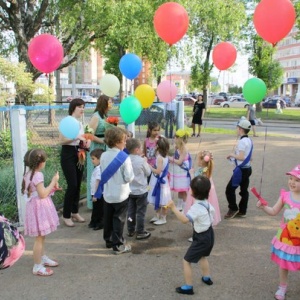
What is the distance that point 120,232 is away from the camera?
4188 mm

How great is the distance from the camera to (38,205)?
370 centimetres

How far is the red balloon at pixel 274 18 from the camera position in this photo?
4.53 m

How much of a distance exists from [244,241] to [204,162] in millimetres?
1104

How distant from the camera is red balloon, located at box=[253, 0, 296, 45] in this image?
4527 mm

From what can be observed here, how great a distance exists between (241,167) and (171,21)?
2.35 meters

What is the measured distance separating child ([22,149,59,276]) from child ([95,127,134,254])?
0.60 metres

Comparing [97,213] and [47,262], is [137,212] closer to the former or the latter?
[97,213]

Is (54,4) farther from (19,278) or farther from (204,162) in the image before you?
(19,278)

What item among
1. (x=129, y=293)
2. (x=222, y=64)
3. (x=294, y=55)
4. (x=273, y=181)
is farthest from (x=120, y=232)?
(x=294, y=55)

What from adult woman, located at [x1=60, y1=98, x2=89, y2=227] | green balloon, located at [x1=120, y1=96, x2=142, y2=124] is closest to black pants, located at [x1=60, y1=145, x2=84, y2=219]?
adult woman, located at [x1=60, y1=98, x2=89, y2=227]

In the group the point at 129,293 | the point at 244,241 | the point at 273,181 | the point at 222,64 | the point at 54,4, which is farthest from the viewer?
the point at 54,4

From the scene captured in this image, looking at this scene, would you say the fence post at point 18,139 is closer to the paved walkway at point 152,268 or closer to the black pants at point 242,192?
the paved walkway at point 152,268

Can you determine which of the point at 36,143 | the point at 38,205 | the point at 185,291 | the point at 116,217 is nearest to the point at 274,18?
the point at 116,217

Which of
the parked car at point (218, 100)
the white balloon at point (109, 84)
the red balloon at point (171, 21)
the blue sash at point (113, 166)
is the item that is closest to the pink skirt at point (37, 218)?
the blue sash at point (113, 166)
